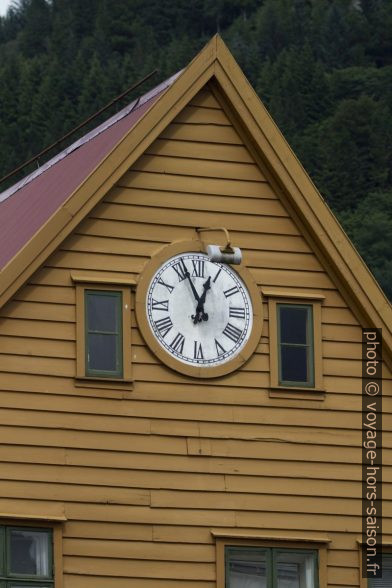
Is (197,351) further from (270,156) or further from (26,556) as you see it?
(26,556)

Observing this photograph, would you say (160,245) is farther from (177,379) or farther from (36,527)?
(36,527)

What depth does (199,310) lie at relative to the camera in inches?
1030

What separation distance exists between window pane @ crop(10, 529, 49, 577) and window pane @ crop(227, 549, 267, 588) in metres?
2.22

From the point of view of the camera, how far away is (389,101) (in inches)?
7372

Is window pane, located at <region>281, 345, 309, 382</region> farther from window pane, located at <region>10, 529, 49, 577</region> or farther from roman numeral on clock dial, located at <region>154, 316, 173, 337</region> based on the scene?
window pane, located at <region>10, 529, 49, 577</region>

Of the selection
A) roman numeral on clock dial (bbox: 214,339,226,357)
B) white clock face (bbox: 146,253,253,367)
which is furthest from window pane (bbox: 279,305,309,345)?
roman numeral on clock dial (bbox: 214,339,226,357)

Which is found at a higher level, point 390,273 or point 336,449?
point 390,273

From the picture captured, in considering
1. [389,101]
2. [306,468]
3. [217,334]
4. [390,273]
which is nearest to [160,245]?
[217,334]

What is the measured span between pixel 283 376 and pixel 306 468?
117 centimetres

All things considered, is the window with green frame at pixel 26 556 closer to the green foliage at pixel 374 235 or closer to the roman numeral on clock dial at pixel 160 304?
the roman numeral on clock dial at pixel 160 304

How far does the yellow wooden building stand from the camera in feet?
81.9

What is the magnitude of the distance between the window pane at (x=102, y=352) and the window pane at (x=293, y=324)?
2170 millimetres

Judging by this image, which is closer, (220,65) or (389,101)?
(220,65)

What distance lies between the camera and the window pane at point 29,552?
973 inches
